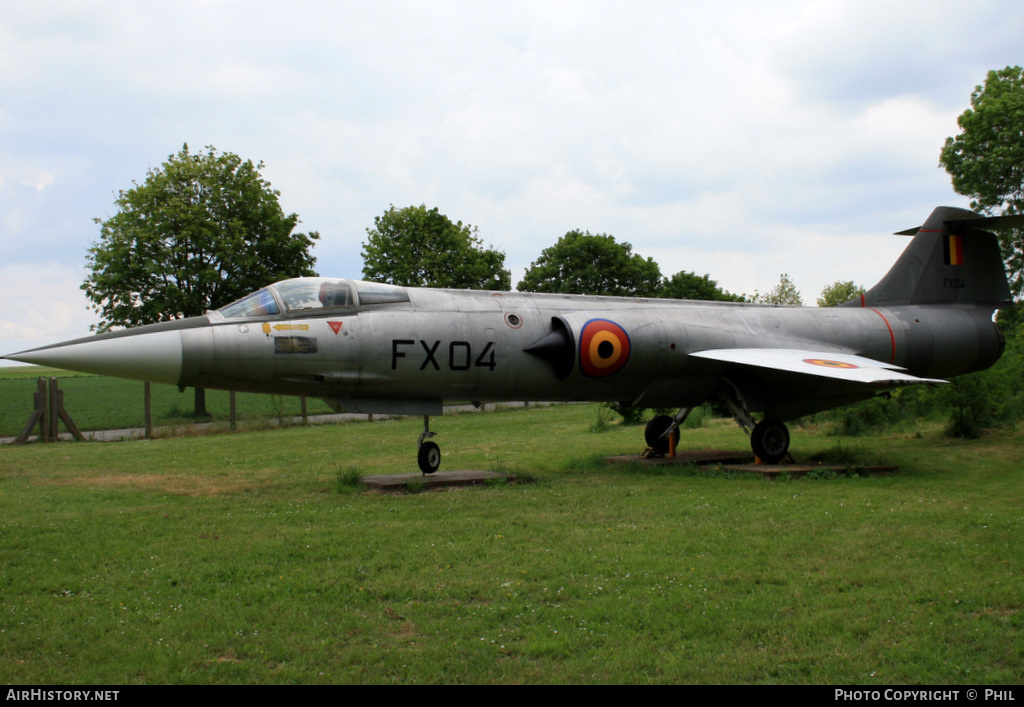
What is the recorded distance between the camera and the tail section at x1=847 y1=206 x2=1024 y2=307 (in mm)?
16359

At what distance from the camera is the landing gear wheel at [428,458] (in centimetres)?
1226

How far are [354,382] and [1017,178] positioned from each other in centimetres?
2903

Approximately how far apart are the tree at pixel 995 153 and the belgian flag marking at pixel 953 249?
16257mm

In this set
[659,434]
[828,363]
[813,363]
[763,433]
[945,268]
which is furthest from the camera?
[945,268]

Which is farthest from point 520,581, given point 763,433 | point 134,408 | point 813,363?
point 134,408

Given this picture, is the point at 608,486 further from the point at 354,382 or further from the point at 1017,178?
the point at 1017,178

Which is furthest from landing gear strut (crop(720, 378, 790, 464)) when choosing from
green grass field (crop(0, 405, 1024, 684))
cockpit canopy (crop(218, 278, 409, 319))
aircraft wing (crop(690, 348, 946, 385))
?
cockpit canopy (crop(218, 278, 409, 319))

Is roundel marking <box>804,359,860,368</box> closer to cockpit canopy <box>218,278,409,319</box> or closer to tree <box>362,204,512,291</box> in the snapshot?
cockpit canopy <box>218,278,409,319</box>

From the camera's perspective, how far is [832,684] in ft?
14.5

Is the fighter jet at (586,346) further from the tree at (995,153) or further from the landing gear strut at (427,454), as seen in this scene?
the tree at (995,153)

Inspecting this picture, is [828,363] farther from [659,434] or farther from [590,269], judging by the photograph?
[590,269]

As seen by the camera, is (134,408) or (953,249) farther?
(134,408)

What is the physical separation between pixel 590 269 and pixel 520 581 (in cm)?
4795

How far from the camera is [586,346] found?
12.5 metres
